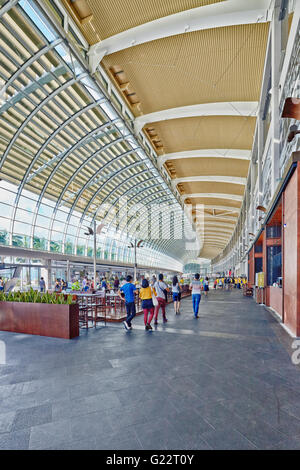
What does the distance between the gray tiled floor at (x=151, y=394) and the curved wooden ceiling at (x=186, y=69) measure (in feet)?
36.5

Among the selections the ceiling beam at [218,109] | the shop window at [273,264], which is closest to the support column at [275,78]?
the shop window at [273,264]

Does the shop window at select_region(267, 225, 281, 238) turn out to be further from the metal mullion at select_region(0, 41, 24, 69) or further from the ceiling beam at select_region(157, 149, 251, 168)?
the metal mullion at select_region(0, 41, 24, 69)

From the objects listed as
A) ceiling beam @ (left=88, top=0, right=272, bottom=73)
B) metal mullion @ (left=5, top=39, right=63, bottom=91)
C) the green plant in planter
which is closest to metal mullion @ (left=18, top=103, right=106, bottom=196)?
metal mullion @ (left=5, top=39, right=63, bottom=91)

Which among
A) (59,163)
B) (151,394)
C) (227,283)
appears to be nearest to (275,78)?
(151,394)

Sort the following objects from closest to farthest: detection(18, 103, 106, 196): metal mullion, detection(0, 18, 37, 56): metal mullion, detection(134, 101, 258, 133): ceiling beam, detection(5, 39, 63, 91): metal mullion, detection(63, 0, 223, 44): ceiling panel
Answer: detection(63, 0, 223, 44): ceiling panel < detection(0, 18, 37, 56): metal mullion < detection(5, 39, 63, 91): metal mullion < detection(134, 101, 258, 133): ceiling beam < detection(18, 103, 106, 196): metal mullion

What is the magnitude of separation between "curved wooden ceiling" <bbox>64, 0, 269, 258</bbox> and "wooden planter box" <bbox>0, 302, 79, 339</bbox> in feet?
33.9

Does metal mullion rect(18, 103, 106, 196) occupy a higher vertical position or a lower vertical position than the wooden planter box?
higher

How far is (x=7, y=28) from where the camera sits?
9711 millimetres

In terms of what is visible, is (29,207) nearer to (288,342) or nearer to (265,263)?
(265,263)

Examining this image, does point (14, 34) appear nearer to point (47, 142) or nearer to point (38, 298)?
point (47, 142)

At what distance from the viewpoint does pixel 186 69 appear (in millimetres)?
12156

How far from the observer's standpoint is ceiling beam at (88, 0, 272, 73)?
9016mm
